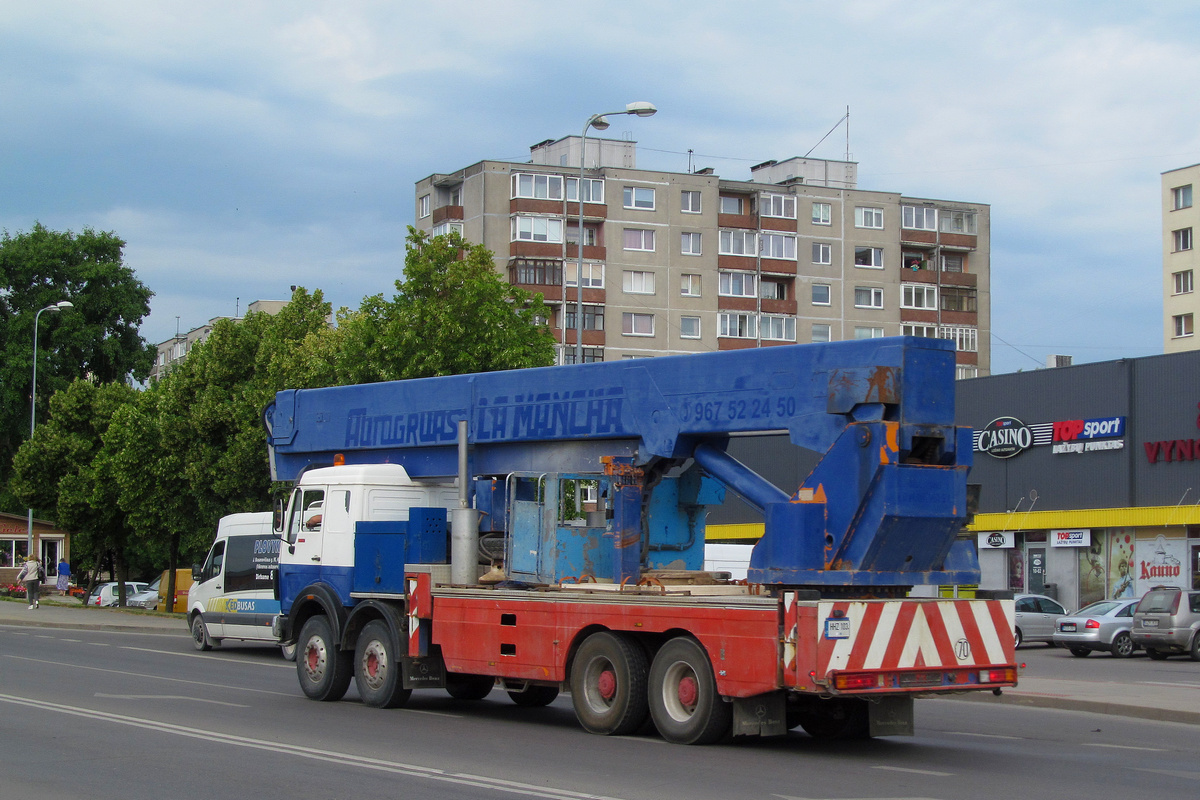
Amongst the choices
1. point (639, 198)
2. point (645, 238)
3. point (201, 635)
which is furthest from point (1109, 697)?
point (639, 198)

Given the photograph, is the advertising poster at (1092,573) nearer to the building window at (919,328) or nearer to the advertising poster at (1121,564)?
the advertising poster at (1121,564)

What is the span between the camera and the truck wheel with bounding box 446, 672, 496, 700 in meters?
15.6

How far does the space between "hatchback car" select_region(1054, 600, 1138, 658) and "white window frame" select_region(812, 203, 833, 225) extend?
52.5m

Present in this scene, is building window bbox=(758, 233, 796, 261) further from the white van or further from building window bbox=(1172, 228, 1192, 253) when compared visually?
the white van

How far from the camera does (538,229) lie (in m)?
→ 72.8

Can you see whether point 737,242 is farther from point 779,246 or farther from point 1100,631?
point 1100,631

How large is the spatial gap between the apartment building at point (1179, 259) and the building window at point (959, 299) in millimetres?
10915

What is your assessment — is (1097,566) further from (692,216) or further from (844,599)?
(692,216)

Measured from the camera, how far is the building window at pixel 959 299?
83000 mm

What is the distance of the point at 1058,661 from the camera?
28125 mm

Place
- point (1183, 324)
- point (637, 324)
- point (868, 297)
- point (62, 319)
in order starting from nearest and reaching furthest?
point (62, 319), point (637, 324), point (1183, 324), point (868, 297)

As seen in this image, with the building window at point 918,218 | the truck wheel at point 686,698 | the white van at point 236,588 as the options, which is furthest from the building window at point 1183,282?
the truck wheel at point 686,698

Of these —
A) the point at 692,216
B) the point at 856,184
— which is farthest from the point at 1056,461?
the point at 856,184

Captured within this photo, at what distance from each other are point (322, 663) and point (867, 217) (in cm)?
7006
